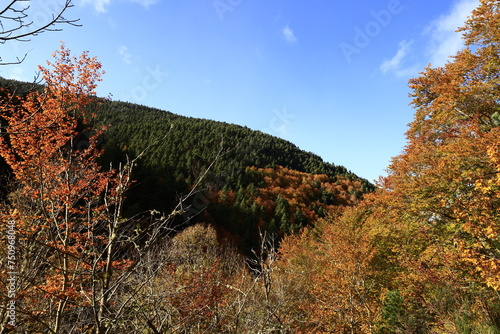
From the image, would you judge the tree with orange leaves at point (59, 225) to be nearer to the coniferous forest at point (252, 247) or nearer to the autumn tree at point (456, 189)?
the coniferous forest at point (252, 247)

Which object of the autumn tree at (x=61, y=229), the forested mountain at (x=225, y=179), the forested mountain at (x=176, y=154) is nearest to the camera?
the autumn tree at (x=61, y=229)

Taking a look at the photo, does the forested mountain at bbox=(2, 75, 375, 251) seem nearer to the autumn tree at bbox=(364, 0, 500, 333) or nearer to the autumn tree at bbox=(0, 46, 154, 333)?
the autumn tree at bbox=(0, 46, 154, 333)

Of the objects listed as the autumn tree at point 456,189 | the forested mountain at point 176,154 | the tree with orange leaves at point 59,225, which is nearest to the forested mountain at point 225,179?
the forested mountain at point 176,154

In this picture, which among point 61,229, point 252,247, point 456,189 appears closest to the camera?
point 61,229

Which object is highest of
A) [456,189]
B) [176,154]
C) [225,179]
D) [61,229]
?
[176,154]

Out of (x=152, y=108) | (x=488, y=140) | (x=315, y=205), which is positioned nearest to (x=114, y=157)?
(x=488, y=140)

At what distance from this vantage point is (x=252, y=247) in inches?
344

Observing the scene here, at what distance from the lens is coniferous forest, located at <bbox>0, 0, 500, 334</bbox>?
2743 millimetres

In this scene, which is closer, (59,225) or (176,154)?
(59,225)

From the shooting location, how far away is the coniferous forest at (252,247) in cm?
274

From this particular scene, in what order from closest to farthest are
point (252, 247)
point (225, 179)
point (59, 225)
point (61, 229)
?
point (59, 225) → point (61, 229) → point (252, 247) → point (225, 179)

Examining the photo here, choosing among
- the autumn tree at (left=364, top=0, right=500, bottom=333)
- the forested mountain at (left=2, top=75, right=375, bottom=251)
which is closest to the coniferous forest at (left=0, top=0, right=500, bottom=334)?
the autumn tree at (left=364, top=0, right=500, bottom=333)

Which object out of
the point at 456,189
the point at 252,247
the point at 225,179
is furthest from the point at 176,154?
the point at 456,189

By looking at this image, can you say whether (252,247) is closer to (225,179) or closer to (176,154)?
(225,179)
